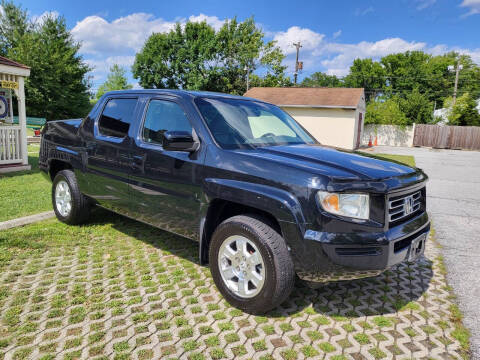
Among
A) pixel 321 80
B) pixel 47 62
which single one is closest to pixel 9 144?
pixel 47 62

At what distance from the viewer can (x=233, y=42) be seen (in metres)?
48.2

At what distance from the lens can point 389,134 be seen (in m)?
37.8

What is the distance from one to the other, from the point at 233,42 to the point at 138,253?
47.7m

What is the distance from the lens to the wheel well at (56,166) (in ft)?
18.1

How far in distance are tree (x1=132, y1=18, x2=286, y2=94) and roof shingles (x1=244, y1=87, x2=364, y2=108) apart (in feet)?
57.4

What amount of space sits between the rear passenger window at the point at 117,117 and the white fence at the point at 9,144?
726cm

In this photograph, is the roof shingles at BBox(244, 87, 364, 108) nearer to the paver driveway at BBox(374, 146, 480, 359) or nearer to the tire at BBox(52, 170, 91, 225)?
the paver driveway at BBox(374, 146, 480, 359)

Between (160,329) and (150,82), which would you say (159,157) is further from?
(150,82)

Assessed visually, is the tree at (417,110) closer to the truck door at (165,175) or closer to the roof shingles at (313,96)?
the roof shingles at (313,96)

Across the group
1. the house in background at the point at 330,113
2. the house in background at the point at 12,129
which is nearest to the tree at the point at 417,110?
the house in background at the point at 330,113

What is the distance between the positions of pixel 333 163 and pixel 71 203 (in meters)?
3.84

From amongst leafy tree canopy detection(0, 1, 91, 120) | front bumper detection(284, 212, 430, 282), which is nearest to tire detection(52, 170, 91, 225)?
front bumper detection(284, 212, 430, 282)

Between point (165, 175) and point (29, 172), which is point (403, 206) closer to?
point (165, 175)

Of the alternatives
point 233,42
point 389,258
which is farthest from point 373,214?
point 233,42
